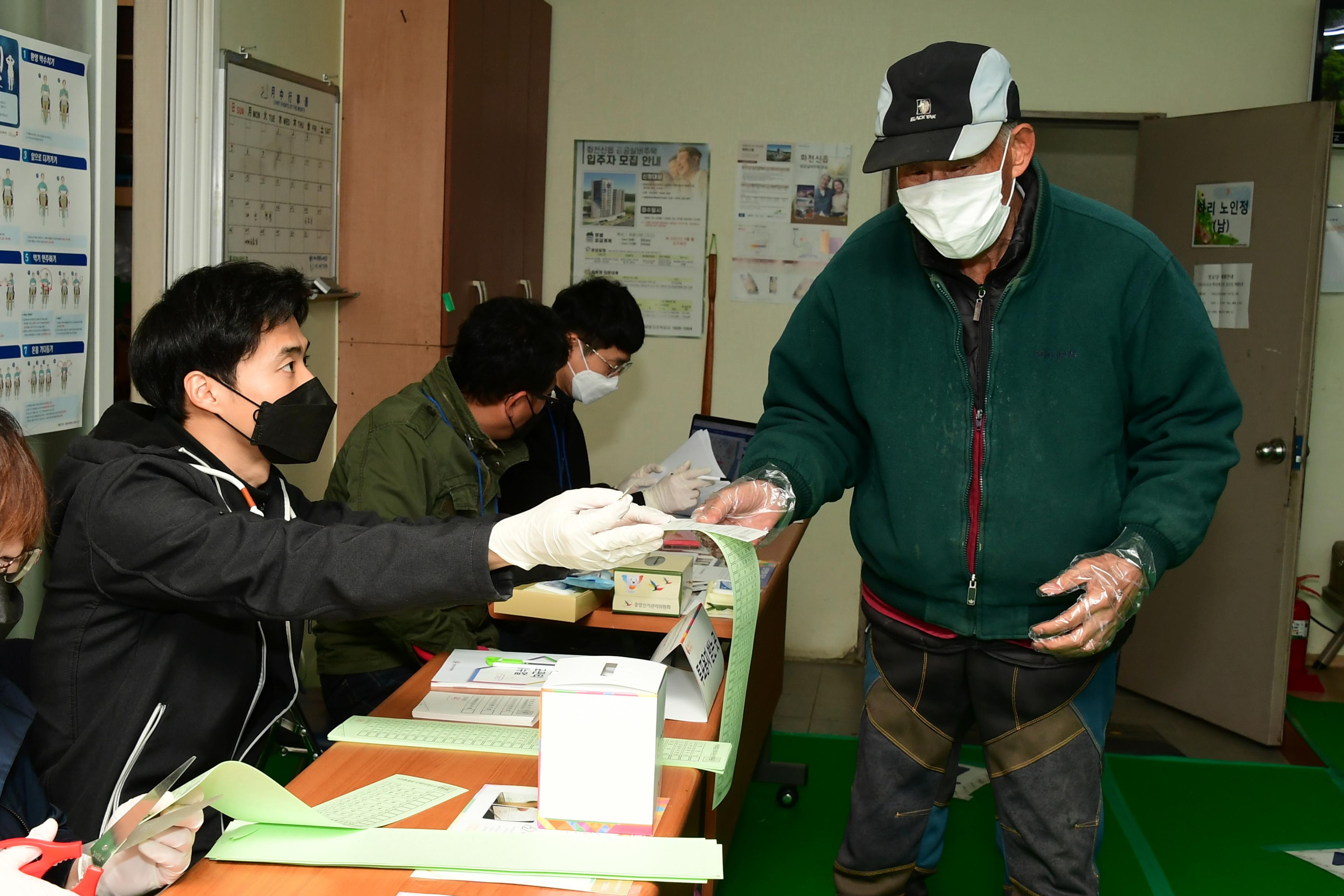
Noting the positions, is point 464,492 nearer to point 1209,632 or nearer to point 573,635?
point 573,635

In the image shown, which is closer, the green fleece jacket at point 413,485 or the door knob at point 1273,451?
the green fleece jacket at point 413,485

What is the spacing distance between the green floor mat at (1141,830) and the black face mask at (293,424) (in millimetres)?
1593

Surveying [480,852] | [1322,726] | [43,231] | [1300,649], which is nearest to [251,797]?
[480,852]

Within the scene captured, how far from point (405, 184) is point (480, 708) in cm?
229

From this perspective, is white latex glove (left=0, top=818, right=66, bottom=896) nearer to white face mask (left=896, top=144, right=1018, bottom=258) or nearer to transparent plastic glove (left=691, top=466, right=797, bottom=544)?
transparent plastic glove (left=691, top=466, right=797, bottom=544)

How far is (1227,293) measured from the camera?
3.92m

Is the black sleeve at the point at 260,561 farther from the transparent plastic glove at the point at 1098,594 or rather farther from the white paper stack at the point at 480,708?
the transparent plastic glove at the point at 1098,594

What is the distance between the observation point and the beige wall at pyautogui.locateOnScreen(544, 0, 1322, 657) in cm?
437

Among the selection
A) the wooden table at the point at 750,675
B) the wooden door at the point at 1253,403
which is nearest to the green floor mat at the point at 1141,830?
the wooden table at the point at 750,675

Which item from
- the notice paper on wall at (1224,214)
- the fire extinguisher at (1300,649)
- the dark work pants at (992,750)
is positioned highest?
the notice paper on wall at (1224,214)

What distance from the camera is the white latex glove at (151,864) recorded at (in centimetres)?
127

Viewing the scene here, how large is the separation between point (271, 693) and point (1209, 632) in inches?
131

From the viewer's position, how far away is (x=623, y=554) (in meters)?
1.62

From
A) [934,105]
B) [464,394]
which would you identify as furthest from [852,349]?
[464,394]
